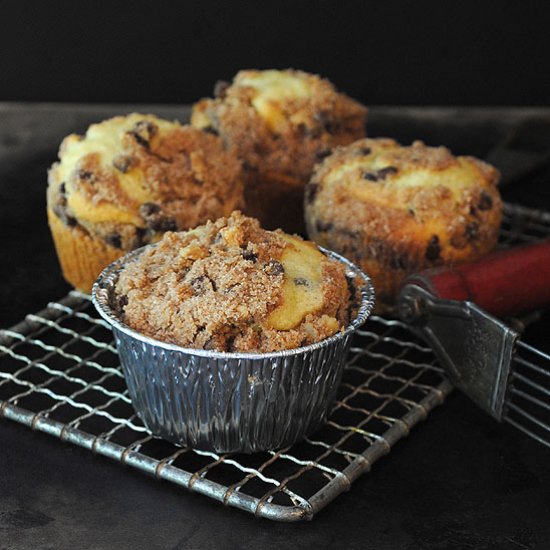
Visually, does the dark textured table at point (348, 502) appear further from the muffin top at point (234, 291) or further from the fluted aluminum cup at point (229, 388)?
the muffin top at point (234, 291)

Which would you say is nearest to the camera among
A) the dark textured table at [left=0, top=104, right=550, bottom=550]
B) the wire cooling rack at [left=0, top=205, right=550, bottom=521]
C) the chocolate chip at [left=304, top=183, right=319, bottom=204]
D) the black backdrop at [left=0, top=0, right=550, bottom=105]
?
the dark textured table at [left=0, top=104, right=550, bottom=550]

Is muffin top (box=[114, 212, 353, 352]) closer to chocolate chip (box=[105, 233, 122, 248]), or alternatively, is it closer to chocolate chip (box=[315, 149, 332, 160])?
chocolate chip (box=[105, 233, 122, 248])

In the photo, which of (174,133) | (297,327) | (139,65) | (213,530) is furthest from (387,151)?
(139,65)

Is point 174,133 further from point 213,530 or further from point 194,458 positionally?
point 213,530

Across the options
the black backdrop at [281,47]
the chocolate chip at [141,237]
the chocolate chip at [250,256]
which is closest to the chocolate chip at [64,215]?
the chocolate chip at [141,237]

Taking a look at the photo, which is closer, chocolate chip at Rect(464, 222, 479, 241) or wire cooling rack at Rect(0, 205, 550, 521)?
wire cooling rack at Rect(0, 205, 550, 521)

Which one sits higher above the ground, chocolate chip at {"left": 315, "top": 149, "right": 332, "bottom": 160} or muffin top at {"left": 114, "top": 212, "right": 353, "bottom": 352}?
muffin top at {"left": 114, "top": 212, "right": 353, "bottom": 352}

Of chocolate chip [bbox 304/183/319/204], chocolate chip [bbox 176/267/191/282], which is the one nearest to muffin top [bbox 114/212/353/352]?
chocolate chip [bbox 176/267/191/282]
